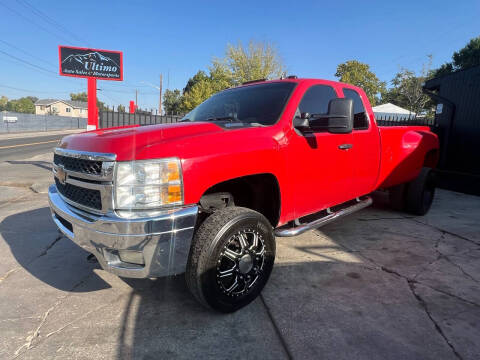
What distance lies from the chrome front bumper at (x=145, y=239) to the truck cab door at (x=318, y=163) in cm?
117

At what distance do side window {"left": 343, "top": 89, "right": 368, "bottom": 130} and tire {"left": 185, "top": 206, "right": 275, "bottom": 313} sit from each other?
2.09 m

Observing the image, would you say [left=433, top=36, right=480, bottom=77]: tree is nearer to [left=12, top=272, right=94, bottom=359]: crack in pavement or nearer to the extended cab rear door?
the extended cab rear door

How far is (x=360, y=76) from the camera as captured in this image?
55.2m

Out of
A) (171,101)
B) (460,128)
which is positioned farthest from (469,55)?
(171,101)

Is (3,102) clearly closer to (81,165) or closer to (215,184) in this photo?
(81,165)

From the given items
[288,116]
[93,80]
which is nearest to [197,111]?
[288,116]

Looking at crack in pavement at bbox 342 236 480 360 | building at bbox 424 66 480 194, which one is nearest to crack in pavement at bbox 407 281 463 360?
crack in pavement at bbox 342 236 480 360

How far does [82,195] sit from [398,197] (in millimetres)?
4782

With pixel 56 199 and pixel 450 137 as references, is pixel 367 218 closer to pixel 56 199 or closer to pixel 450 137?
pixel 56 199

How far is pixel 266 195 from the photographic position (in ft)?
9.21

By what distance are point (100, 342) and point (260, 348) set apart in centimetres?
106

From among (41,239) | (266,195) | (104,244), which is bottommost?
(41,239)

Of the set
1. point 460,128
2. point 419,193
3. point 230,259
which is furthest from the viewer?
point 460,128

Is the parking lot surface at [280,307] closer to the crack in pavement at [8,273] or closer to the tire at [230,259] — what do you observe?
the crack in pavement at [8,273]
